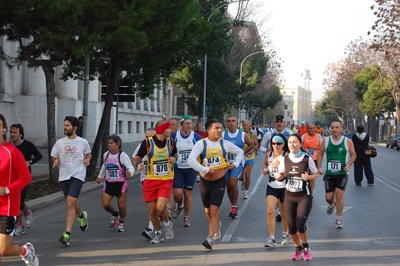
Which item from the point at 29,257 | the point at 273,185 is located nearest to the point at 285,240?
the point at 273,185

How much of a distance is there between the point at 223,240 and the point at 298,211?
185cm

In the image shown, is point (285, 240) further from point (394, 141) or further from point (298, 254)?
point (394, 141)

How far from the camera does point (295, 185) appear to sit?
8148mm

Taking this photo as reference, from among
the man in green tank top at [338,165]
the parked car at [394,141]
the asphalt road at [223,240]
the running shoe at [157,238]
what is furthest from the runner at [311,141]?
the parked car at [394,141]

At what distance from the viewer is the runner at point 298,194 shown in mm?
8070

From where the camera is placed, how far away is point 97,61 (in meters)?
21.2

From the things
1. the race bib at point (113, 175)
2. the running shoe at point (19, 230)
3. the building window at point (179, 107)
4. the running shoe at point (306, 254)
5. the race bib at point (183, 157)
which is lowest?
the running shoe at point (19, 230)

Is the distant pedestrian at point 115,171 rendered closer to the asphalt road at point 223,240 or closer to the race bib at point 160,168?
the asphalt road at point 223,240

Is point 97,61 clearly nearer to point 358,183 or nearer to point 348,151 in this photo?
point 358,183

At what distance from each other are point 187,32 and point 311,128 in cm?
571

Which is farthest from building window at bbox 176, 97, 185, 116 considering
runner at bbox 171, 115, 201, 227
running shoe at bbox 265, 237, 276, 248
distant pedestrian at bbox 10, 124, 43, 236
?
running shoe at bbox 265, 237, 276, 248

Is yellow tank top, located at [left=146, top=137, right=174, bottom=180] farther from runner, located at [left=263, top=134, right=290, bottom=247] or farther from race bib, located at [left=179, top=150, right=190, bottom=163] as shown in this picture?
race bib, located at [left=179, top=150, right=190, bottom=163]

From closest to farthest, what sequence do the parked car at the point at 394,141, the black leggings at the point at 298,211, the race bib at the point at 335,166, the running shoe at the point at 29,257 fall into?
the running shoe at the point at 29,257 → the black leggings at the point at 298,211 → the race bib at the point at 335,166 → the parked car at the point at 394,141

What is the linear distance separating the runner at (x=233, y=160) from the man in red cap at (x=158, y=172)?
226cm
